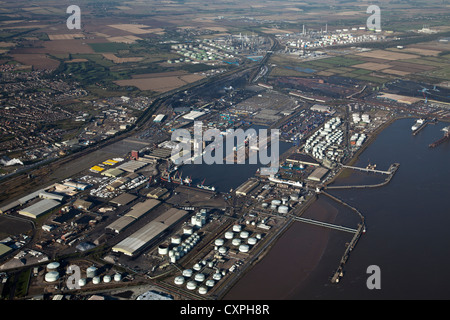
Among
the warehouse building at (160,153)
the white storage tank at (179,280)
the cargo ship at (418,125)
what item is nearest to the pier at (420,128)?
the cargo ship at (418,125)

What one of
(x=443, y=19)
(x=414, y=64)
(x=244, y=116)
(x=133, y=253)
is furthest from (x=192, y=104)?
(x=443, y=19)

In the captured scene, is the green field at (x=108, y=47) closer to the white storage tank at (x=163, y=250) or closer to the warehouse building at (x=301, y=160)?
the warehouse building at (x=301, y=160)

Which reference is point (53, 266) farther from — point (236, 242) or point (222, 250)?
point (236, 242)

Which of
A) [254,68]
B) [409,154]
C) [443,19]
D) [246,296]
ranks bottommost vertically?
[246,296]

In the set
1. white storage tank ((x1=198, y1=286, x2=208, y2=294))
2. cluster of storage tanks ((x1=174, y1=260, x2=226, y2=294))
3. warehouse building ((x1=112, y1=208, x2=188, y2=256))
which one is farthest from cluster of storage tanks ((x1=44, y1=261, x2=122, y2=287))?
white storage tank ((x1=198, y1=286, x2=208, y2=294))

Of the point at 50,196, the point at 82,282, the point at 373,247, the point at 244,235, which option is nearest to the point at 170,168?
the point at 50,196

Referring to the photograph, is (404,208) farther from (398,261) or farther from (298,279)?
(298,279)
